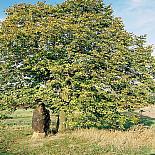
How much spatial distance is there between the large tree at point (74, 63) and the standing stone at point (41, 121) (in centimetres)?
139

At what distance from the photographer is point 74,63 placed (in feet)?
107

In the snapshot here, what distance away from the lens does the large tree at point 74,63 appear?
32.3 m

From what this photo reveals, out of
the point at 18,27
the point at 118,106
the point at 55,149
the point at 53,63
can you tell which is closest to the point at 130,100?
the point at 118,106

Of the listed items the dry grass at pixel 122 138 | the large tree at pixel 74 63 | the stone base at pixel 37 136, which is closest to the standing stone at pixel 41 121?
the stone base at pixel 37 136

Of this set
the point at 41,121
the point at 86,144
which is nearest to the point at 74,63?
the point at 41,121

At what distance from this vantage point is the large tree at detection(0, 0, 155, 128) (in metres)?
32.3

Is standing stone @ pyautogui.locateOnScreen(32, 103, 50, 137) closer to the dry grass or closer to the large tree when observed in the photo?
the large tree

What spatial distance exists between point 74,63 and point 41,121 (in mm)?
6661

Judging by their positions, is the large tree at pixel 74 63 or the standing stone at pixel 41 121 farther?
the standing stone at pixel 41 121

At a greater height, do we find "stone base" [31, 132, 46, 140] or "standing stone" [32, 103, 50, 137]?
"standing stone" [32, 103, 50, 137]

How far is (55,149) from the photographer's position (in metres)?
26.3

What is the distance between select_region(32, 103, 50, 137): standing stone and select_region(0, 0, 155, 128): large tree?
1393 millimetres

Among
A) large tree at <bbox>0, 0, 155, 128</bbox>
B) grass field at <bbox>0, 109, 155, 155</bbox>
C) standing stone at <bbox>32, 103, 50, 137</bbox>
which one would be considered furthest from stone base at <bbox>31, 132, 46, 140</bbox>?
large tree at <bbox>0, 0, 155, 128</bbox>

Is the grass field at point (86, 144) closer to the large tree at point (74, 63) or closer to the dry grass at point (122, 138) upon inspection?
the dry grass at point (122, 138)
